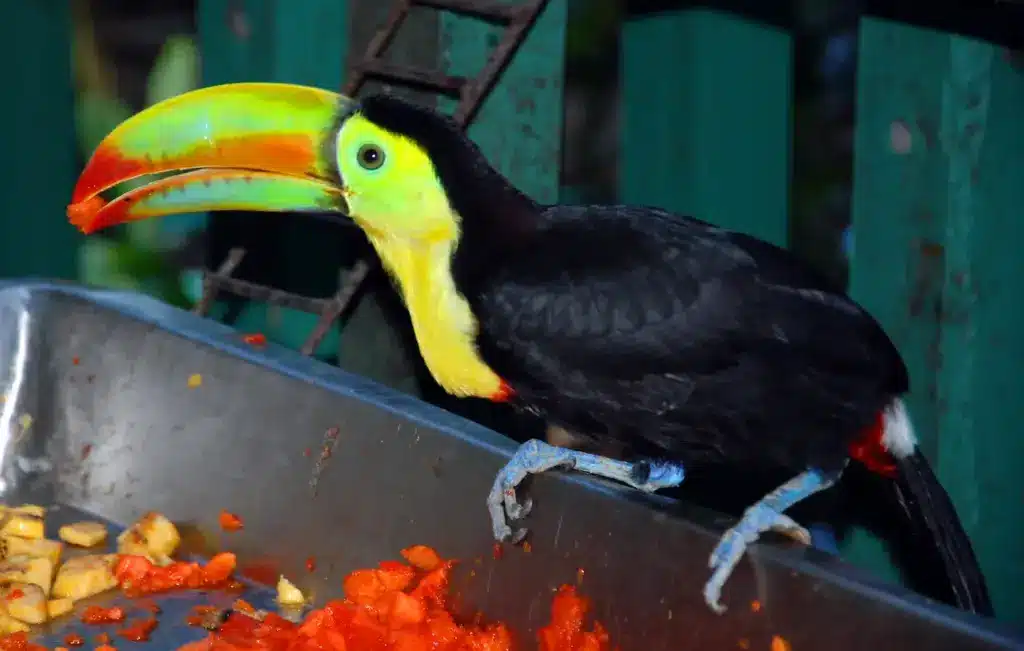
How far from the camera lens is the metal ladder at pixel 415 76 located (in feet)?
5.88

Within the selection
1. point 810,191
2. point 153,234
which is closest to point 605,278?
point 810,191

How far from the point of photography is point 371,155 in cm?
145

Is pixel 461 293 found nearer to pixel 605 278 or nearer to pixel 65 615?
pixel 605 278

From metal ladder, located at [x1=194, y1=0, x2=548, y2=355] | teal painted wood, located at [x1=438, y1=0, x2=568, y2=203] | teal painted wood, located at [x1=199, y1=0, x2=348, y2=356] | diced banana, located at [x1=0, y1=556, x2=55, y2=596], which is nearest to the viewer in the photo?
diced banana, located at [x1=0, y1=556, x2=55, y2=596]

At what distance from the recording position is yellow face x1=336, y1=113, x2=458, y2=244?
55.8 inches

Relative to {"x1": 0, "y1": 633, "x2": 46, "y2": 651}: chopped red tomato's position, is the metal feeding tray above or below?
above

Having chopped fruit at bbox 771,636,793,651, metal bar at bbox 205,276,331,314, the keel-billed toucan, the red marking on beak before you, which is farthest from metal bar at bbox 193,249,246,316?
chopped fruit at bbox 771,636,793,651

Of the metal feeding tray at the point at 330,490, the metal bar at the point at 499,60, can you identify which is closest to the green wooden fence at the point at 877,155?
the metal bar at the point at 499,60

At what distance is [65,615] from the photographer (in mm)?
1547

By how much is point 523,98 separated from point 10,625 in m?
0.98

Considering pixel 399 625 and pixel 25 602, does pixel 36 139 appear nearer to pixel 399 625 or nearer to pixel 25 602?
pixel 25 602

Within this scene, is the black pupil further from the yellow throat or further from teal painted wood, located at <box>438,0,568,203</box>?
teal painted wood, located at <box>438,0,568,203</box>

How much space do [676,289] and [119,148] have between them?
2.21 ft

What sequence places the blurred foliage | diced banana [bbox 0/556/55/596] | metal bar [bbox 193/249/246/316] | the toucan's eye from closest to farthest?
the toucan's eye, diced banana [bbox 0/556/55/596], metal bar [bbox 193/249/246/316], the blurred foliage
